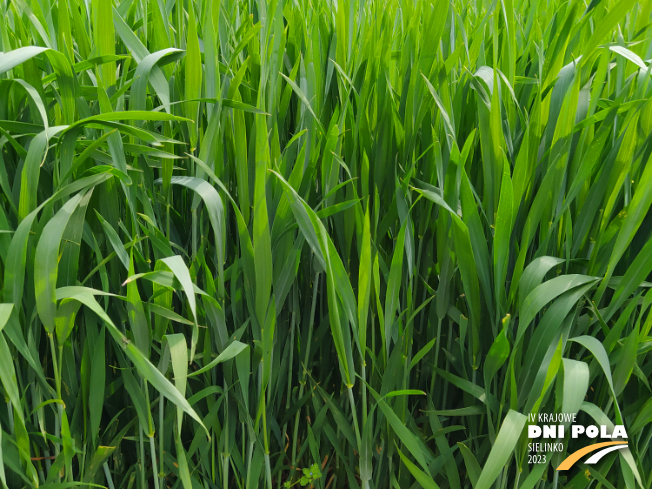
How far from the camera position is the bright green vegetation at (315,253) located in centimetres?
58

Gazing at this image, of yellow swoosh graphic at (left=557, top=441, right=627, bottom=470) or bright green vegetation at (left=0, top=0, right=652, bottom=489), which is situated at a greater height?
bright green vegetation at (left=0, top=0, right=652, bottom=489)

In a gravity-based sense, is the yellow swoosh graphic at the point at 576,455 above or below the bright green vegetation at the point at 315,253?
below

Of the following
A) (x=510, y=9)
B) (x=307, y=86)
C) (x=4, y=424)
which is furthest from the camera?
(x=510, y=9)

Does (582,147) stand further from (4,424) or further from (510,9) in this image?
(4,424)

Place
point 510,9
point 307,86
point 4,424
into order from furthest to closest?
point 510,9 → point 307,86 → point 4,424

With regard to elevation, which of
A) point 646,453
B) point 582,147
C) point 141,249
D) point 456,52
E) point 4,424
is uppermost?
point 456,52

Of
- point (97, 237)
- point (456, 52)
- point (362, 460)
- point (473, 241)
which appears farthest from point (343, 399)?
point (456, 52)

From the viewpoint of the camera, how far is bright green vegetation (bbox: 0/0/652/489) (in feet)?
1.89

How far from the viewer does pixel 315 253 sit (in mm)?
601

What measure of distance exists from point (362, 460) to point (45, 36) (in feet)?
2.14

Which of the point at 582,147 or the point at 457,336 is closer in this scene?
the point at 582,147

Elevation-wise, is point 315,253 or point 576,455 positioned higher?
point 315,253

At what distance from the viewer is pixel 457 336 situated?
763 millimetres

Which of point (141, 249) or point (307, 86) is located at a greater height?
point (307, 86)
